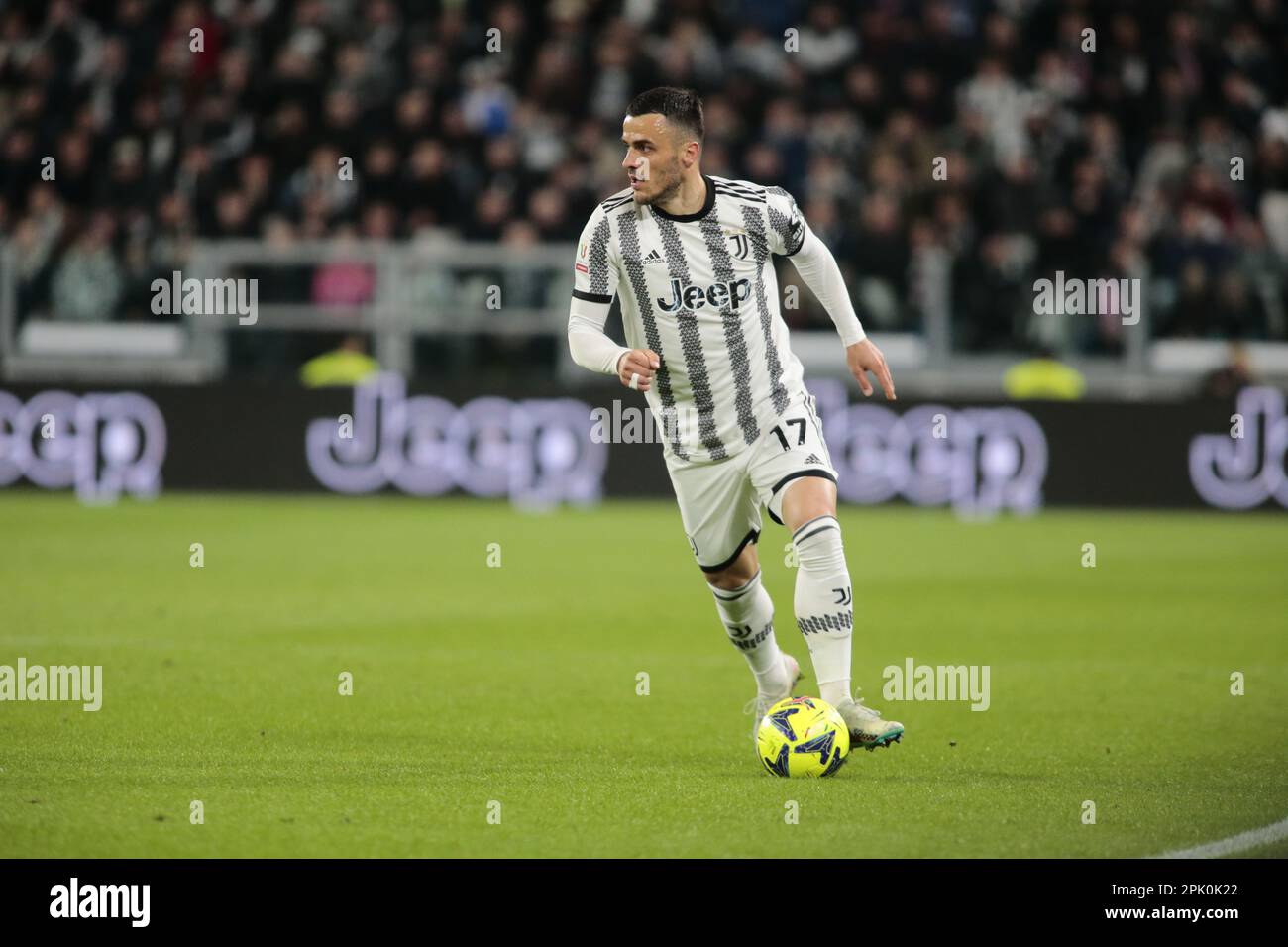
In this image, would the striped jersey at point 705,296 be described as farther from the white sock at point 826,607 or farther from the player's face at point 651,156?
the white sock at point 826,607

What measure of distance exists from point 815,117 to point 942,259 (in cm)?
274

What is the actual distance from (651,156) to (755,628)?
194cm

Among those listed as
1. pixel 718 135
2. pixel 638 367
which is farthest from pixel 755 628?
pixel 718 135

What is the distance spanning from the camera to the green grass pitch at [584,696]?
19.8ft

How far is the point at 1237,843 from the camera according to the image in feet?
19.1

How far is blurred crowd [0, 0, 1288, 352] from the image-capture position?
19.2m

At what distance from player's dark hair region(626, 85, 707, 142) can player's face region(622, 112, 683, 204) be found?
29 mm

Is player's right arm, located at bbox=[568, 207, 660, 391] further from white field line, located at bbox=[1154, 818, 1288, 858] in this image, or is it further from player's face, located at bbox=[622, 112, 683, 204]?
white field line, located at bbox=[1154, 818, 1288, 858]

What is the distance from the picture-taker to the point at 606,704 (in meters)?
8.66

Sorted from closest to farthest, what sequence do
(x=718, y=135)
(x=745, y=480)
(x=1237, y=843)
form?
(x=1237, y=843), (x=745, y=480), (x=718, y=135)

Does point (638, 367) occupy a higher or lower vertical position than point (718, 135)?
lower

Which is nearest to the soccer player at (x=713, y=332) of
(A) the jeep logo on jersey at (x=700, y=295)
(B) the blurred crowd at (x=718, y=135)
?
(A) the jeep logo on jersey at (x=700, y=295)

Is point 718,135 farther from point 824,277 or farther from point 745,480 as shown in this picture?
point 745,480

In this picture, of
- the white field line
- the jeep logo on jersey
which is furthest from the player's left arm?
the white field line
